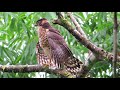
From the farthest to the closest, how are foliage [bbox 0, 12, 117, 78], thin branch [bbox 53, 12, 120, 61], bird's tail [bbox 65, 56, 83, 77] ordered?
foliage [bbox 0, 12, 117, 78], bird's tail [bbox 65, 56, 83, 77], thin branch [bbox 53, 12, 120, 61]

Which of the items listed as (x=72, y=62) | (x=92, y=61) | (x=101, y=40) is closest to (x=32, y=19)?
(x=101, y=40)

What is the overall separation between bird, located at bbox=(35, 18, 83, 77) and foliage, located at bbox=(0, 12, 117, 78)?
220 millimetres

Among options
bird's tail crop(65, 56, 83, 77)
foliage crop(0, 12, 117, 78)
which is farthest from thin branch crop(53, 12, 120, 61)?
foliage crop(0, 12, 117, 78)

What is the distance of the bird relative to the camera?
125cm

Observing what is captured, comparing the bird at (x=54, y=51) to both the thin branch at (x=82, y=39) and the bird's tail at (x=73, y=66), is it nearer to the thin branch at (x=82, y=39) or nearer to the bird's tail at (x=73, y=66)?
the bird's tail at (x=73, y=66)

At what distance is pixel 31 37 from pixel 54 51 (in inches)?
18.0

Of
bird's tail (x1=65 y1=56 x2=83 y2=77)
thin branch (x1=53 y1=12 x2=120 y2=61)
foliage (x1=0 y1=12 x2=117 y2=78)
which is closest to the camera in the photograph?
thin branch (x1=53 y1=12 x2=120 y2=61)

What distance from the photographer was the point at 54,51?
51.2 inches

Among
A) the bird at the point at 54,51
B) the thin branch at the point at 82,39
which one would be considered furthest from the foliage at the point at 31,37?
the thin branch at the point at 82,39

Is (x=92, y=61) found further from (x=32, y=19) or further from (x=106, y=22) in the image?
(x=32, y=19)

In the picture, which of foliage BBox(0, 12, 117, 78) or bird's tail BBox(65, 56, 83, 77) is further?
foliage BBox(0, 12, 117, 78)

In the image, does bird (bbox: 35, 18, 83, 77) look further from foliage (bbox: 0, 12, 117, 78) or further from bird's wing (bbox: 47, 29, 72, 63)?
foliage (bbox: 0, 12, 117, 78)

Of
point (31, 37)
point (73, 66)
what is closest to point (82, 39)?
point (73, 66)
